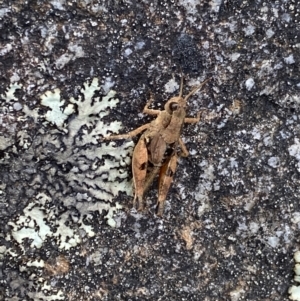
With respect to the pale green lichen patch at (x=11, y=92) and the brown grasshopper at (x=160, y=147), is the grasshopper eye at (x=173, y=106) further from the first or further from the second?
the pale green lichen patch at (x=11, y=92)

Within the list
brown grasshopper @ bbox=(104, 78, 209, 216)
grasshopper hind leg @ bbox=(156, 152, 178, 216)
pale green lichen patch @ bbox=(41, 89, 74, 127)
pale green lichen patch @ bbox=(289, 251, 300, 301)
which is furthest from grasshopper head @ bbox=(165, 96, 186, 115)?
pale green lichen patch @ bbox=(289, 251, 300, 301)

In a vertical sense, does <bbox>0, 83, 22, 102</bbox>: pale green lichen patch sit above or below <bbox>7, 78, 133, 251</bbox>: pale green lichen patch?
above

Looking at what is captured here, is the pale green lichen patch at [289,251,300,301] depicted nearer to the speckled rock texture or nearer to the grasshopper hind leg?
the speckled rock texture

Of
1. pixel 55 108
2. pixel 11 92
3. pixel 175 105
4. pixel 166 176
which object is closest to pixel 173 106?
pixel 175 105

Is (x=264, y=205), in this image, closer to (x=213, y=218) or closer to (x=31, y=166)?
(x=213, y=218)

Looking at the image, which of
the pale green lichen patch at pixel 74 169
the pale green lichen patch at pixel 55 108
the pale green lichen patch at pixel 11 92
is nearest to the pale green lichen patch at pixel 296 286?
the pale green lichen patch at pixel 74 169

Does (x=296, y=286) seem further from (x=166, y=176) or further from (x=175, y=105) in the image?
(x=175, y=105)
